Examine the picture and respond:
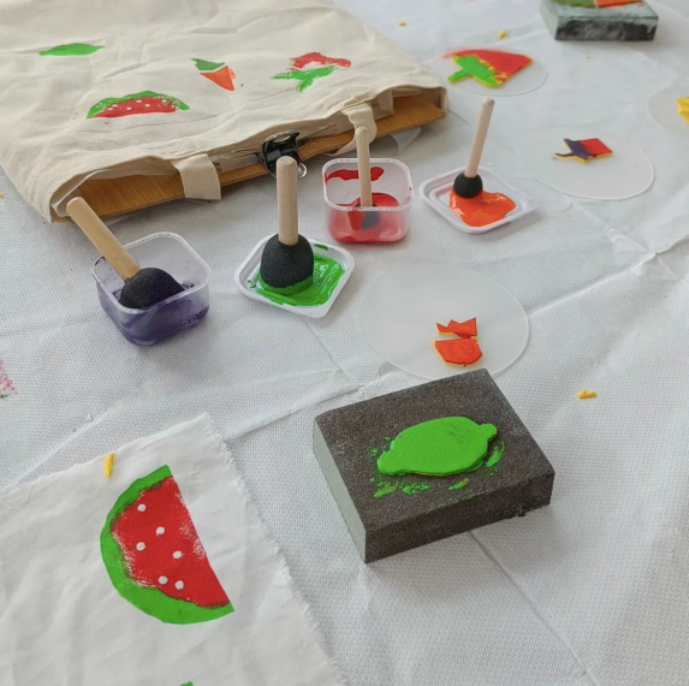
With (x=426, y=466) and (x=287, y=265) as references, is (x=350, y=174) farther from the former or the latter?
(x=426, y=466)

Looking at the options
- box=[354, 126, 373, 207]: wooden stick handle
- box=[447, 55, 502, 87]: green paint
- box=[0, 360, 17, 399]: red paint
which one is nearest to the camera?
box=[0, 360, 17, 399]: red paint

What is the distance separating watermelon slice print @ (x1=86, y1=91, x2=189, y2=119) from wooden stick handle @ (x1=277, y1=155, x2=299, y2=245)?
255 millimetres

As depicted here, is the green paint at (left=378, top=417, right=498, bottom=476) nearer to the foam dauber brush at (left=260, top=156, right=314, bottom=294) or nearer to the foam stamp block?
the foam stamp block

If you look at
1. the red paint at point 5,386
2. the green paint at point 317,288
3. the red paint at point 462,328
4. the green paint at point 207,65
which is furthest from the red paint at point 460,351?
the green paint at point 207,65

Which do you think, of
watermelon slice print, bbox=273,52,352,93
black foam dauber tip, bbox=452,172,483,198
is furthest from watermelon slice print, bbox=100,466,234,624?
watermelon slice print, bbox=273,52,352,93

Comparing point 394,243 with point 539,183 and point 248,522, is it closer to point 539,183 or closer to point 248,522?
point 539,183

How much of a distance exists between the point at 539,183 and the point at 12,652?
2.22 ft

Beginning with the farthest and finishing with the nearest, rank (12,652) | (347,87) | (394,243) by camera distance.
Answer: (347,87)
(394,243)
(12,652)

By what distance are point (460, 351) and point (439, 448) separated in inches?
5.8

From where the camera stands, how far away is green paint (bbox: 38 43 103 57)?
86 centimetres

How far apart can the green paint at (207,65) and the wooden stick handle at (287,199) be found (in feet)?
1.08

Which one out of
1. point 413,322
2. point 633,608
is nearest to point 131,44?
point 413,322

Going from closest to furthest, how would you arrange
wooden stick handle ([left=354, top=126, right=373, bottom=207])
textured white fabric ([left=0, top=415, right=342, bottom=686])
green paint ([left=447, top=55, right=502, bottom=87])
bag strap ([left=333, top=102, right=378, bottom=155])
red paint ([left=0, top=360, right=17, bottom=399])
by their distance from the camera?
textured white fabric ([left=0, top=415, right=342, bottom=686]) → red paint ([left=0, top=360, right=17, bottom=399]) → wooden stick handle ([left=354, top=126, right=373, bottom=207]) → bag strap ([left=333, top=102, right=378, bottom=155]) → green paint ([left=447, top=55, right=502, bottom=87])

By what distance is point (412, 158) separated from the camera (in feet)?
2.71
